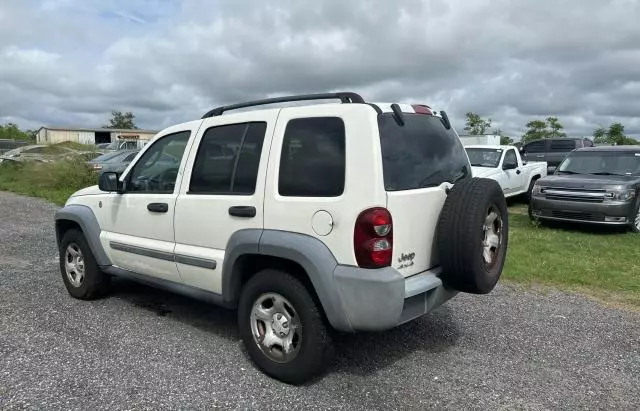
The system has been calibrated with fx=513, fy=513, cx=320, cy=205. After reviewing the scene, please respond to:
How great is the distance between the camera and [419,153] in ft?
11.9

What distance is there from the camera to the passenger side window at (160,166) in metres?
4.38

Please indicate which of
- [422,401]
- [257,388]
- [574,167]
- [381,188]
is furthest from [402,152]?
[574,167]

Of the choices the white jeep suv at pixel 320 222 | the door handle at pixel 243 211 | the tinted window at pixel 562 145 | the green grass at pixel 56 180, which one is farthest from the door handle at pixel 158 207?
the tinted window at pixel 562 145

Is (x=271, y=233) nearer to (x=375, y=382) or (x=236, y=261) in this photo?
(x=236, y=261)

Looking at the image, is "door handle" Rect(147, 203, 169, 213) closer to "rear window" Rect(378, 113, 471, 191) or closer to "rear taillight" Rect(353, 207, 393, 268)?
"rear taillight" Rect(353, 207, 393, 268)

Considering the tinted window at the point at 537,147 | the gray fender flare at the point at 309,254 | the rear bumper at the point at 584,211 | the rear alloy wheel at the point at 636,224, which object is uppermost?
the tinted window at the point at 537,147

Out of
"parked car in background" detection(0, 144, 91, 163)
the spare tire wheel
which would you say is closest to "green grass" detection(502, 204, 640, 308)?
the spare tire wheel

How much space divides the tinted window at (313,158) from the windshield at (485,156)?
390 inches

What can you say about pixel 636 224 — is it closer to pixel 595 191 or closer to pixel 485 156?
pixel 595 191

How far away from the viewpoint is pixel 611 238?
29.2 feet

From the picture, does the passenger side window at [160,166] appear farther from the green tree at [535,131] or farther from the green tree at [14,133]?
the green tree at [14,133]

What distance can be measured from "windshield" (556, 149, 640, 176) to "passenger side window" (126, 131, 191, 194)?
864cm

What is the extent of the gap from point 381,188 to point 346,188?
22cm

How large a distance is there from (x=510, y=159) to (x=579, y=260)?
6239mm
